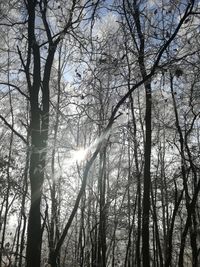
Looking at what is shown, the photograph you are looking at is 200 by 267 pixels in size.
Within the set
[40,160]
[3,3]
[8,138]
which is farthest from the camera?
[8,138]

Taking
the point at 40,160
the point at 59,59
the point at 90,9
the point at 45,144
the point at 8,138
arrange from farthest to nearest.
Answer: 1. the point at 8,138
2. the point at 59,59
3. the point at 90,9
4. the point at 45,144
5. the point at 40,160

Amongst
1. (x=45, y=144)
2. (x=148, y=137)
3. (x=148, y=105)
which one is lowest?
(x=45, y=144)

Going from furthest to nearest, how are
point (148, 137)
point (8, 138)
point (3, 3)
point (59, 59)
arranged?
1. point (8, 138)
2. point (59, 59)
3. point (148, 137)
4. point (3, 3)

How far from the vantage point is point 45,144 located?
379 centimetres

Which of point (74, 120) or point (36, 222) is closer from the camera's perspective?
point (36, 222)

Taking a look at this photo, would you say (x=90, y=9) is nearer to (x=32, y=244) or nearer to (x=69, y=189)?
(x=32, y=244)

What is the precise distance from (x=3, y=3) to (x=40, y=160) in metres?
2.56

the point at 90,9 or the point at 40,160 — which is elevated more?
the point at 90,9

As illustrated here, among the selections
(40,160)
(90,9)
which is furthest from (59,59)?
(40,160)

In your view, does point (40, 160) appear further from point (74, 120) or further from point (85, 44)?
point (85, 44)

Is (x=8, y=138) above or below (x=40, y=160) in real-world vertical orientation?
above

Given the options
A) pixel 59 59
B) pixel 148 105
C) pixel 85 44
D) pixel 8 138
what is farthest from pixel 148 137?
pixel 8 138

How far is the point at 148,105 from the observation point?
7.59 meters

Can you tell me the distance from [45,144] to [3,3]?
7.57ft
